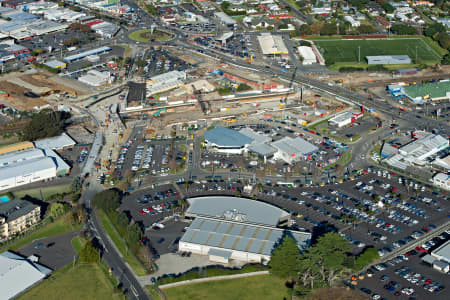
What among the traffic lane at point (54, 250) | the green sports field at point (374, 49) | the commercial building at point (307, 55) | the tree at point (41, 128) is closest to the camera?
the traffic lane at point (54, 250)

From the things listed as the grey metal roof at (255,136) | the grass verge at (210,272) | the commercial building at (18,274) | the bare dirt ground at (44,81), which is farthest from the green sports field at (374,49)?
the commercial building at (18,274)

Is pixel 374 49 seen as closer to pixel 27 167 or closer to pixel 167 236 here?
pixel 167 236

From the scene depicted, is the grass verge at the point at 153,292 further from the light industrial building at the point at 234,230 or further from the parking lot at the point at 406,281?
the parking lot at the point at 406,281

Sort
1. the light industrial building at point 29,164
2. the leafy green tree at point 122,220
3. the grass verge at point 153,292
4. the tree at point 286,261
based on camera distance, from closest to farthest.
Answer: the grass verge at point 153,292, the tree at point 286,261, the leafy green tree at point 122,220, the light industrial building at point 29,164

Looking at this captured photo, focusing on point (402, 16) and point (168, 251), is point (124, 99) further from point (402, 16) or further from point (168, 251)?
point (402, 16)

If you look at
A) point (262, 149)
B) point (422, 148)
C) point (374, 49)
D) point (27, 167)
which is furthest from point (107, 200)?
point (374, 49)

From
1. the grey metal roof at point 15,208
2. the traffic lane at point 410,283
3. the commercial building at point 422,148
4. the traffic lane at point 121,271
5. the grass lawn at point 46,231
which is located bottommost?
the grass lawn at point 46,231
